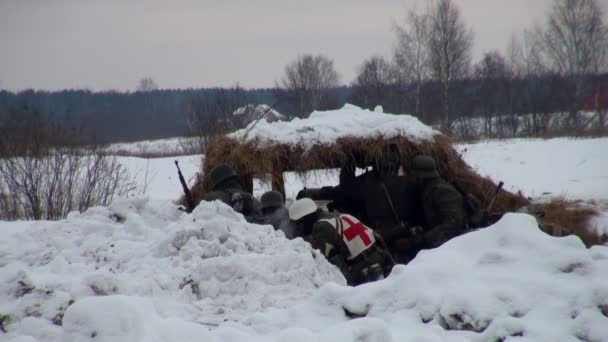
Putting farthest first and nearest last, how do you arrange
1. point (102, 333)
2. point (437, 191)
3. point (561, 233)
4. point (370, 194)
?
point (370, 194), point (561, 233), point (437, 191), point (102, 333)

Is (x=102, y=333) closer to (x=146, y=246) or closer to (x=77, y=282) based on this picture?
(x=77, y=282)

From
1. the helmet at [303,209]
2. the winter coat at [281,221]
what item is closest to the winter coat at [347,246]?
the helmet at [303,209]

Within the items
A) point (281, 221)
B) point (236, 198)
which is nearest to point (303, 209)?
point (281, 221)

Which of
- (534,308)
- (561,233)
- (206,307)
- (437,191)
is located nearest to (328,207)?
(437,191)

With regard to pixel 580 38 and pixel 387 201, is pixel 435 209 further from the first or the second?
pixel 580 38

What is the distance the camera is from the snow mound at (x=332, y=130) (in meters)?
8.31

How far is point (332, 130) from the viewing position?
848 centimetres

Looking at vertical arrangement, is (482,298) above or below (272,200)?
below

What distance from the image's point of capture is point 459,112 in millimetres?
34844

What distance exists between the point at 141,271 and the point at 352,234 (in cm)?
237

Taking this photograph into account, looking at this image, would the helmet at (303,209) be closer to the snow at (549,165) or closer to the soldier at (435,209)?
the soldier at (435,209)

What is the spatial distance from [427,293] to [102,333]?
205cm

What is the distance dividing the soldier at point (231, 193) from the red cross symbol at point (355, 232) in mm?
1737

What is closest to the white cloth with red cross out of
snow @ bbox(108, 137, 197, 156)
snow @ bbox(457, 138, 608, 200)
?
snow @ bbox(457, 138, 608, 200)
